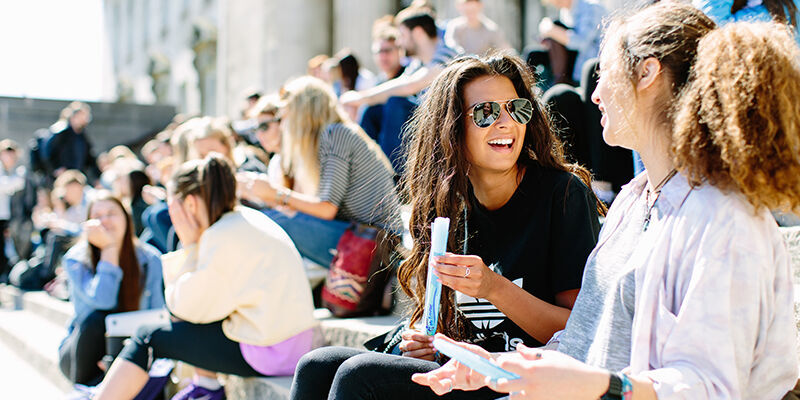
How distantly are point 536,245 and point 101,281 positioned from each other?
3.29m

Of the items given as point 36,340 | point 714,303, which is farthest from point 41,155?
point 714,303

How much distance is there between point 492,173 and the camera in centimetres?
233

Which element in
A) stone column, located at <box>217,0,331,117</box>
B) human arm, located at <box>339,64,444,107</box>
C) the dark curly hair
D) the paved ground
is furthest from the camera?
stone column, located at <box>217,0,331,117</box>

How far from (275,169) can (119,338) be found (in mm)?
→ 1369

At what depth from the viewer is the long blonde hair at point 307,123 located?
4.41 meters

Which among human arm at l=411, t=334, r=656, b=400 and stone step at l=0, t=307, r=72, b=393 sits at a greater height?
human arm at l=411, t=334, r=656, b=400

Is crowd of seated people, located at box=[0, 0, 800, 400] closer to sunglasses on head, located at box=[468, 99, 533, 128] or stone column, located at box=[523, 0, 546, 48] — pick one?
sunglasses on head, located at box=[468, 99, 533, 128]

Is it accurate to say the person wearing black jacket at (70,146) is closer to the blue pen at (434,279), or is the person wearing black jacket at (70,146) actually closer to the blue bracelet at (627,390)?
the blue pen at (434,279)

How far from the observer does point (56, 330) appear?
675cm

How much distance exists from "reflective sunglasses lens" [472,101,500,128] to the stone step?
4.02 meters

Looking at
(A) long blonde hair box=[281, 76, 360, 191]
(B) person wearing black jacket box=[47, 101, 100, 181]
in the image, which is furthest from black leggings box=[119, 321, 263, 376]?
(B) person wearing black jacket box=[47, 101, 100, 181]

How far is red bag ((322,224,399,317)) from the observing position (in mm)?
3900

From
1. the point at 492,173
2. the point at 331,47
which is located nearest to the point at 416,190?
the point at 492,173

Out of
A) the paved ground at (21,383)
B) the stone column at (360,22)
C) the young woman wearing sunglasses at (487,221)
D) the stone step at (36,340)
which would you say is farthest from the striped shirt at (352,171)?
the stone column at (360,22)
